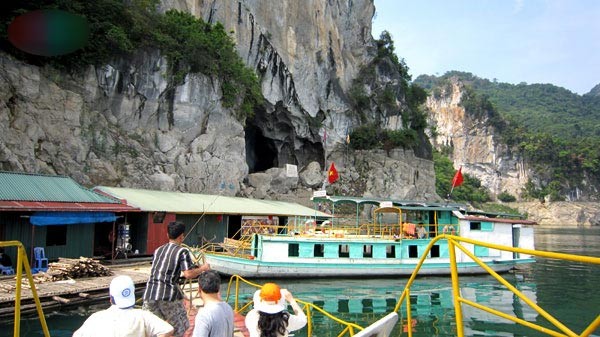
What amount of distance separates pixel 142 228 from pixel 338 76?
3686cm

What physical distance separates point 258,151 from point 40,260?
36387 mm

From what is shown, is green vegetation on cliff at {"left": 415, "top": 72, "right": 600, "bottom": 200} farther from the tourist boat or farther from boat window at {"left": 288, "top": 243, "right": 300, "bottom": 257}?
boat window at {"left": 288, "top": 243, "right": 300, "bottom": 257}

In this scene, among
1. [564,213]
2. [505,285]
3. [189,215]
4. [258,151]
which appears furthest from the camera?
[564,213]

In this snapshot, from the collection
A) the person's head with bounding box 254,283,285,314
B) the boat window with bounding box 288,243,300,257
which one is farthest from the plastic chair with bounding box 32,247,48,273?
the person's head with bounding box 254,283,285,314

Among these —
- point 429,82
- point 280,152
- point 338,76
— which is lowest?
point 280,152

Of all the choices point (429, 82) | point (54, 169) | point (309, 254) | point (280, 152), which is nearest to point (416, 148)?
point (280, 152)

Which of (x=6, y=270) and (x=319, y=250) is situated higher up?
(x=319, y=250)

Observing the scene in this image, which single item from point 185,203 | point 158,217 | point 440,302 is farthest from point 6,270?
point 440,302

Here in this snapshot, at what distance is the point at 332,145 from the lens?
50.6 metres

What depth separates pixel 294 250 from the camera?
20.3 m

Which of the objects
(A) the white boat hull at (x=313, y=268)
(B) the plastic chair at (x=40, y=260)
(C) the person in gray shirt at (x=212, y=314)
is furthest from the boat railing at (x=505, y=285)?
(B) the plastic chair at (x=40, y=260)

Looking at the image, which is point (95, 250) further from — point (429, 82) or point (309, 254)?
point (429, 82)

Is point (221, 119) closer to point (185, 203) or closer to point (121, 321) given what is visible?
point (185, 203)

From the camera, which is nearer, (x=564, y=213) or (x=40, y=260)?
(x=40, y=260)
